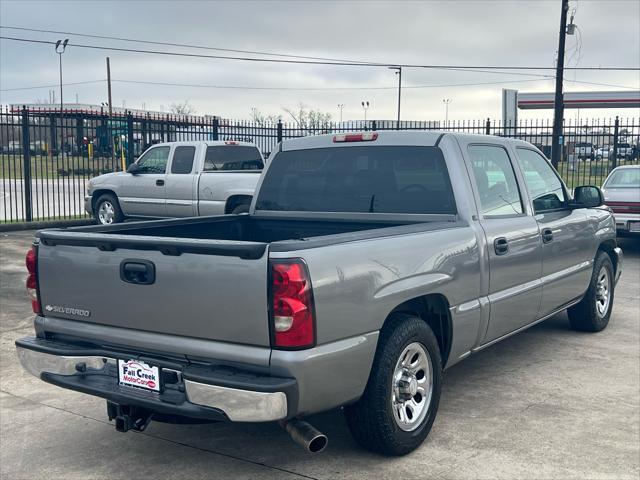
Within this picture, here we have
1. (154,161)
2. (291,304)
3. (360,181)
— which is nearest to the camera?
(291,304)

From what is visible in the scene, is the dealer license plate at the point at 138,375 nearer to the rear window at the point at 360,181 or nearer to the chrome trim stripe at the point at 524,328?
the rear window at the point at 360,181

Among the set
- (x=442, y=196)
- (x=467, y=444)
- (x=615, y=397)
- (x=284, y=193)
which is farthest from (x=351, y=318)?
(x=615, y=397)

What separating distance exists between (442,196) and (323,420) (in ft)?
5.60

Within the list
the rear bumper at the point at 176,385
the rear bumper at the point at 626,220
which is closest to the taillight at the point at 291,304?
the rear bumper at the point at 176,385

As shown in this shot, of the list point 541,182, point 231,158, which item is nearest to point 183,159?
point 231,158

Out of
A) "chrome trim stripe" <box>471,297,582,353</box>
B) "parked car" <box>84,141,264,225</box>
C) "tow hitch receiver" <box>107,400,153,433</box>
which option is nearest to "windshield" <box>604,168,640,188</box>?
"parked car" <box>84,141,264,225</box>

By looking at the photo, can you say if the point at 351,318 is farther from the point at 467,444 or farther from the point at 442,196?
the point at 442,196

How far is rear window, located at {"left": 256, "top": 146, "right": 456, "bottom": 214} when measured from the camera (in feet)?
16.9

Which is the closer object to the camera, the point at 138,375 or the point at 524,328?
the point at 138,375

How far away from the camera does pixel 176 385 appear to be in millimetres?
3748

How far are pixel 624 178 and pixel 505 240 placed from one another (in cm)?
918

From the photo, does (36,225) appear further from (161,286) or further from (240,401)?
(240,401)

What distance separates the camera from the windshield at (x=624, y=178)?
42.9 ft

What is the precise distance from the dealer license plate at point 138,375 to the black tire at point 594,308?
4635 millimetres
